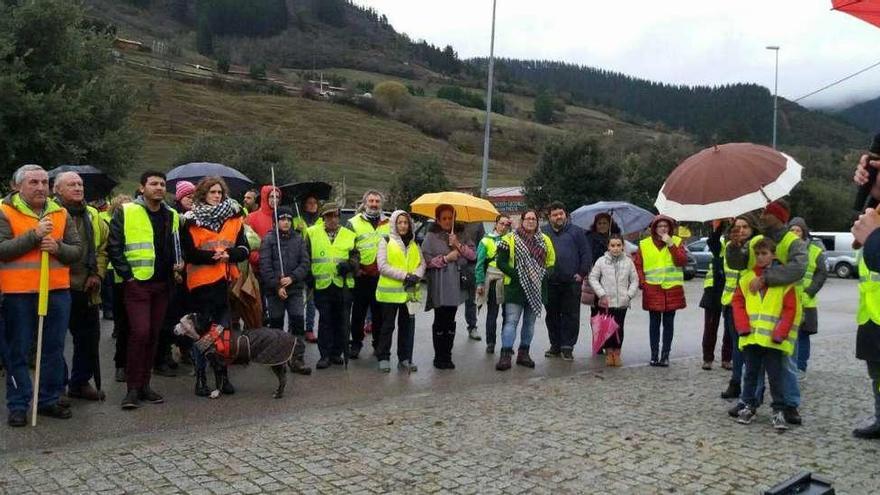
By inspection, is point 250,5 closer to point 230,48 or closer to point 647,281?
point 230,48

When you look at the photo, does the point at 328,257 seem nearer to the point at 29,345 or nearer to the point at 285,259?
the point at 285,259

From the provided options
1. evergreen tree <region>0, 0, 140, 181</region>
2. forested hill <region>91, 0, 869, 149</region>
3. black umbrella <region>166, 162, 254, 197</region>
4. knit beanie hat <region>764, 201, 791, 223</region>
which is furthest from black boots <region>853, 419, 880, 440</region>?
forested hill <region>91, 0, 869, 149</region>

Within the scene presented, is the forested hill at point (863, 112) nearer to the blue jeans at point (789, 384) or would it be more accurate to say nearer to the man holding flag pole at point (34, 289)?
the blue jeans at point (789, 384)

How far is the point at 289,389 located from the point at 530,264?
3.16m

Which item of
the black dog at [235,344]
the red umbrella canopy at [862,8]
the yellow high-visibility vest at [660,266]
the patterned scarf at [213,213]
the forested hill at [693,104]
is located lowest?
the black dog at [235,344]

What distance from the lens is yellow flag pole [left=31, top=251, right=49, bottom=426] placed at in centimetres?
590

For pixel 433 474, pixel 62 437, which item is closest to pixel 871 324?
pixel 433 474

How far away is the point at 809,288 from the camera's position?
8.02m

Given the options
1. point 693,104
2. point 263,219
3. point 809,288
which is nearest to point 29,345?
point 263,219

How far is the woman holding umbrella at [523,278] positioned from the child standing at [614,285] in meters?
0.80

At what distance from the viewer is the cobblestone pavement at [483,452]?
15.9 feet

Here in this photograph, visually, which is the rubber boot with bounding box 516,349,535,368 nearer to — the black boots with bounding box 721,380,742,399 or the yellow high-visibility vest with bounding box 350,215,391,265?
the yellow high-visibility vest with bounding box 350,215,391,265

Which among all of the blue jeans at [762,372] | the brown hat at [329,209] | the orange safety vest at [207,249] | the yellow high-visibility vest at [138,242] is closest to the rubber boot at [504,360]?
the brown hat at [329,209]

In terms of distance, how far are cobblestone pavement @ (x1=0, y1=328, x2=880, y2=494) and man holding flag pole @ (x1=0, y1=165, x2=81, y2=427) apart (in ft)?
2.92
